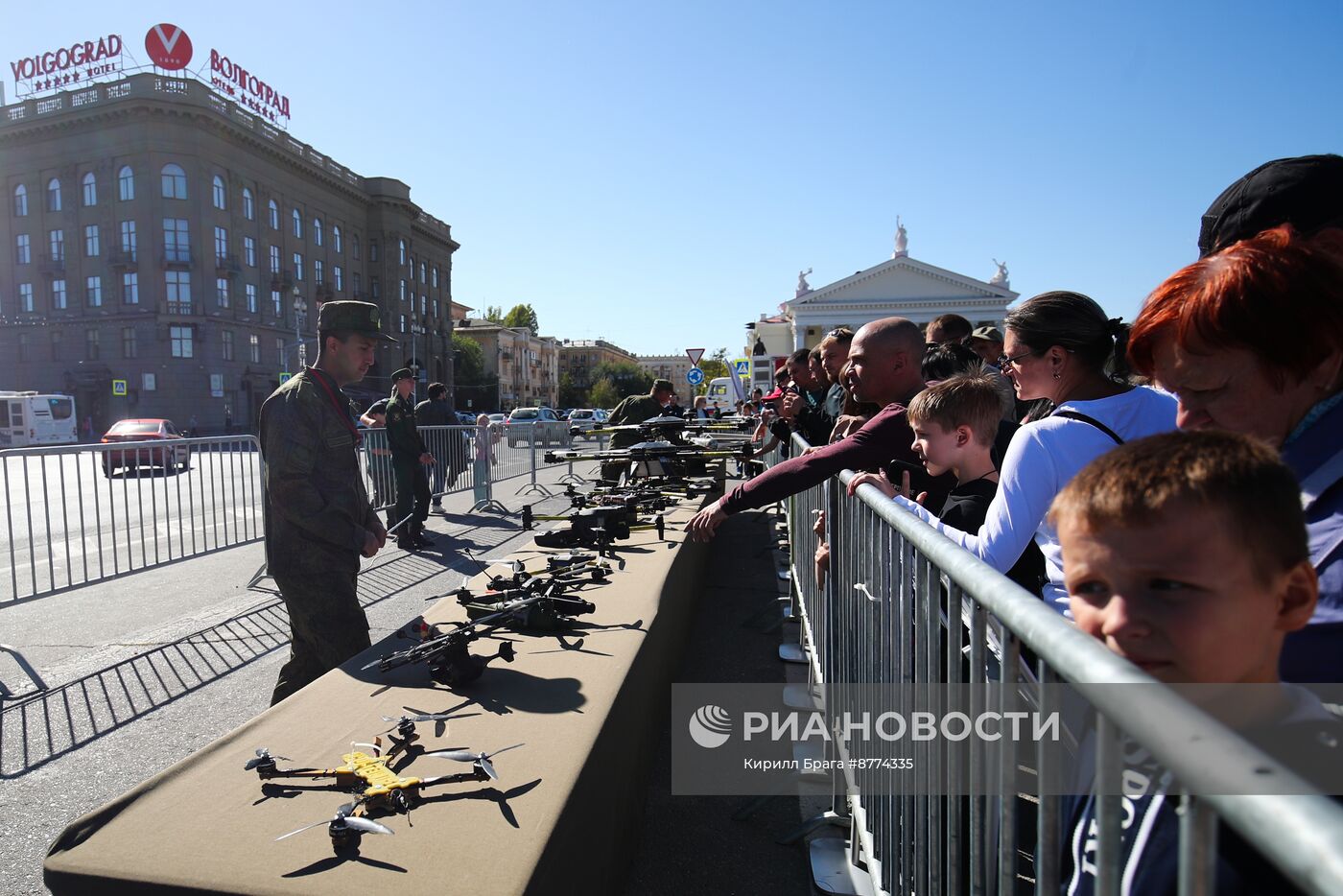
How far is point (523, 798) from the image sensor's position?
1839 millimetres

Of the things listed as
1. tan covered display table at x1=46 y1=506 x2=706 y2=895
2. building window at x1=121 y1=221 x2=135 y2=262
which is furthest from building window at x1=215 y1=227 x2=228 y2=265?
tan covered display table at x1=46 y1=506 x2=706 y2=895

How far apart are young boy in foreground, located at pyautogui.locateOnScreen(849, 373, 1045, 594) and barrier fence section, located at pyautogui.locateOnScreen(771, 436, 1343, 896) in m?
0.36

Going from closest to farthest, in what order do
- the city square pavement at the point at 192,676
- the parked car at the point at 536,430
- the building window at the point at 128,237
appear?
the city square pavement at the point at 192,676, the parked car at the point at 536,430, the building window at the point at 128,237

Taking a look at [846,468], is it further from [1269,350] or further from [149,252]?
[149,252]

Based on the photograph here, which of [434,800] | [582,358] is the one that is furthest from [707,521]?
[582,358]

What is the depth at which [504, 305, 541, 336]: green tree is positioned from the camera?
12106 cm

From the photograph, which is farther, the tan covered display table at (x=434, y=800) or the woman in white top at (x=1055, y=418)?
the woman in white top at (x=1055, y=418)

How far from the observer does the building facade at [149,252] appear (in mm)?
47406

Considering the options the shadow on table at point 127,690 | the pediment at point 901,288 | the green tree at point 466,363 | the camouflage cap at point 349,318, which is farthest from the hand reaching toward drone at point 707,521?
the green tree at point 466,363

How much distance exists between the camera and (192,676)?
4676 millimetres

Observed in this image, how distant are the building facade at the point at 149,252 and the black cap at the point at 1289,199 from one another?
1867 inches

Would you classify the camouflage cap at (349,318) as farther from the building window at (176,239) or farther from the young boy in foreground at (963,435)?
the building window at (176,239)

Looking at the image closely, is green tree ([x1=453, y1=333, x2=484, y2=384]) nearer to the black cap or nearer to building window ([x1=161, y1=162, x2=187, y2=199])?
building window ([x1=161, y1=162, x2=187, y2=199])

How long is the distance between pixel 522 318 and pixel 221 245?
238 ft
